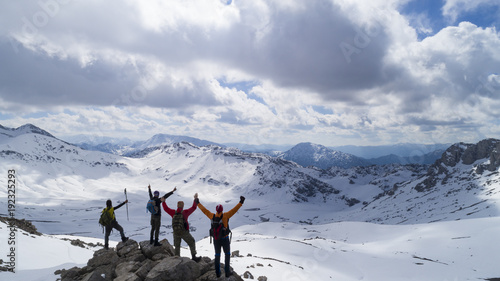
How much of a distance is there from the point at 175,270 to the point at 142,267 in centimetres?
198

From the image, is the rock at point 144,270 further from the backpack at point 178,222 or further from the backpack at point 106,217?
the backpack at point 106,217

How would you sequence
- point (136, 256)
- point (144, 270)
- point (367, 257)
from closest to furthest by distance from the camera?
point (144, 270) → point (136, 256) → point (367, 257)

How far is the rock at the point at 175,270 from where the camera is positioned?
12016 millimetres

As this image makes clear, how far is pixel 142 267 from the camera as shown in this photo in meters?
12.8

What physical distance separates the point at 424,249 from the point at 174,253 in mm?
60193

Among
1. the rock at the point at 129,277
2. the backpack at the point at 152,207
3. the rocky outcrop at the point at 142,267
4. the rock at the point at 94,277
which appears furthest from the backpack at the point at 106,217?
the rock at the point at 129,277

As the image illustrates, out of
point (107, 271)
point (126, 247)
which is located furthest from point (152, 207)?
point (107, 271)

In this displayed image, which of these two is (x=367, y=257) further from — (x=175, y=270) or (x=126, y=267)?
(x=126, y=267)

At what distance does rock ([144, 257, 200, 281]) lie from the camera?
12.0 m

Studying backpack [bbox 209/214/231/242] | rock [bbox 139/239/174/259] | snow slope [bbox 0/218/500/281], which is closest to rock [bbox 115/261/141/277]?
rock [bbox 139/239/174/259]

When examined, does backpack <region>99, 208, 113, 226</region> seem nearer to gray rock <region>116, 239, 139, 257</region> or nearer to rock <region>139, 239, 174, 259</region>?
gray rock <region>116, 239, 139, 257</region>

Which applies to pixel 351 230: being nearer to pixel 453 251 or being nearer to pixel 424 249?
pixel 424 249

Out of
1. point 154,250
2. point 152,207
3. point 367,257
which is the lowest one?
point 367,257

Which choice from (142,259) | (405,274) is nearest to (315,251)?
(405,274)
